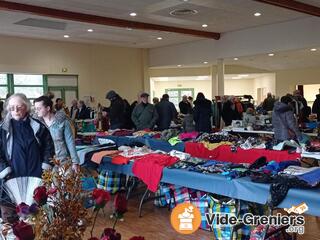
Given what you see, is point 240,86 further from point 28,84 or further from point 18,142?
point 18,142

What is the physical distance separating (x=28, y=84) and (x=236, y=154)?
7929mm

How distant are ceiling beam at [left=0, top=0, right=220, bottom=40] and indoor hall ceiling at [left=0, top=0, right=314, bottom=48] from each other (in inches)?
4.9

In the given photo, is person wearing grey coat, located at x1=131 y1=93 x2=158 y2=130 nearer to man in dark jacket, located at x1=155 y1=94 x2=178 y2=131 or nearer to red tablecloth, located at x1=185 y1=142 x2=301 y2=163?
man in dark jacket, located at x1=155 y1=94 x2=178 y2=131

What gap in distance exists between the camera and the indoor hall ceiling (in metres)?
7.01

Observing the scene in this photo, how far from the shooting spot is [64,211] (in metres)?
1.08

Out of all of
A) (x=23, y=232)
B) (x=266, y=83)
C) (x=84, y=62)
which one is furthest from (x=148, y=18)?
(x=266, y=83)

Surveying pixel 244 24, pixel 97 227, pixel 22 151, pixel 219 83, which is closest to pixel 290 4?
pixel 244 24

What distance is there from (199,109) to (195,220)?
16.7ft

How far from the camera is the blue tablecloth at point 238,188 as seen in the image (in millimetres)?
2363

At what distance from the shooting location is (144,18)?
27.4 feet

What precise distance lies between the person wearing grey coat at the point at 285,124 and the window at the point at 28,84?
768 cm

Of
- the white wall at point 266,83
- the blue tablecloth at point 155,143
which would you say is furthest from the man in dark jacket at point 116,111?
the white wall at point 266,83

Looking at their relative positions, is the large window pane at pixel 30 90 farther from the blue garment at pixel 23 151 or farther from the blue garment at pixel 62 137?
the blue garment at pixel 23 151

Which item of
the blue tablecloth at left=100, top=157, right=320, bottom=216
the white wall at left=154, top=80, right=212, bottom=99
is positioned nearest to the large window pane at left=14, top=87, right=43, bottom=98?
the blue tablecloth at left=100, top=157, right=320, bottom=216
